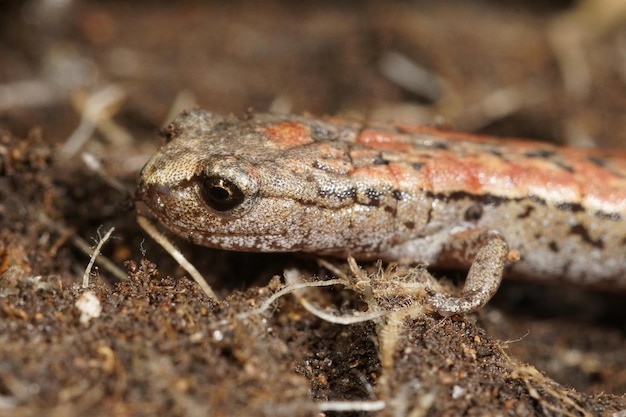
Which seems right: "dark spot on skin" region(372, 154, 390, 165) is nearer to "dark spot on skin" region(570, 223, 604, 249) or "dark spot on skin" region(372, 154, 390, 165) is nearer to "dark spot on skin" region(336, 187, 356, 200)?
"dark spot on skin" region(336, 187, 356, 200)

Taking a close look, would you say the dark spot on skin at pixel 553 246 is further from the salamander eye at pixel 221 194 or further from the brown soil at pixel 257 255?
the salamander eye at pixel 221 194

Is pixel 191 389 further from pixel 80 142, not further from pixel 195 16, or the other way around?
pixel 195 16

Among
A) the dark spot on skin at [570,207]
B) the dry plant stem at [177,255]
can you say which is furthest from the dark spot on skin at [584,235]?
the dry plant stem at [177,255]

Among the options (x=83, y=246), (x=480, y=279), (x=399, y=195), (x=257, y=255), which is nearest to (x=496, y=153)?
(x=399, y=195)

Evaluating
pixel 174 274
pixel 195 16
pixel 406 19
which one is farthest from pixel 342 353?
pixel 195 16

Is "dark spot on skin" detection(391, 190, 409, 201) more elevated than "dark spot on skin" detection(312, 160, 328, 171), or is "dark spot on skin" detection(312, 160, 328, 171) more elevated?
"dark spot on skin" detection(312, 160, 328, 171)

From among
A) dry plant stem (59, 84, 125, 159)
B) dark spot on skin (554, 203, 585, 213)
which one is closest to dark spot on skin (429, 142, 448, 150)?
dark spot on skin (554, 203, 585, 213)
